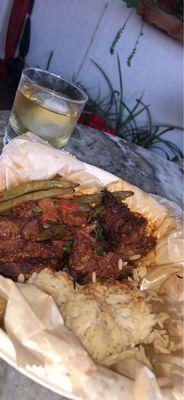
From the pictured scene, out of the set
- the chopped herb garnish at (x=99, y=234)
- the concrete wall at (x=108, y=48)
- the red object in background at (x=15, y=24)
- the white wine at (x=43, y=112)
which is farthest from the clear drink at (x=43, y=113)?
the red object in background at (x=15, y=24)

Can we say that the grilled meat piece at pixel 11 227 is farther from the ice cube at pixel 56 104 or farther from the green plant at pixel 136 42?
the green plant at pixel 136 42

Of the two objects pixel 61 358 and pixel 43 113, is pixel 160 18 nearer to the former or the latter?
Answer: pixel 43 113

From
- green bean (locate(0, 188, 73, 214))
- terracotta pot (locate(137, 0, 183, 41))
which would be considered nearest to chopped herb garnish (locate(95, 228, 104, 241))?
green bean (locate(0, 188, 73, 214))

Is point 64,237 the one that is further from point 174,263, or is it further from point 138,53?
point 138,53

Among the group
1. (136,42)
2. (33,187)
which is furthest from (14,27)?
(33,187)

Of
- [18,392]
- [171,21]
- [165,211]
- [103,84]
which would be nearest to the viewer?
[18,392]

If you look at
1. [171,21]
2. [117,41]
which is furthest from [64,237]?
[117,41]

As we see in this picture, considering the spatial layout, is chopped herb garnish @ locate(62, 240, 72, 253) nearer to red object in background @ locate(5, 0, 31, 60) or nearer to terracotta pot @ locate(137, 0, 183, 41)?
terracotta pot @ locate(137, 0, 183, 41)
